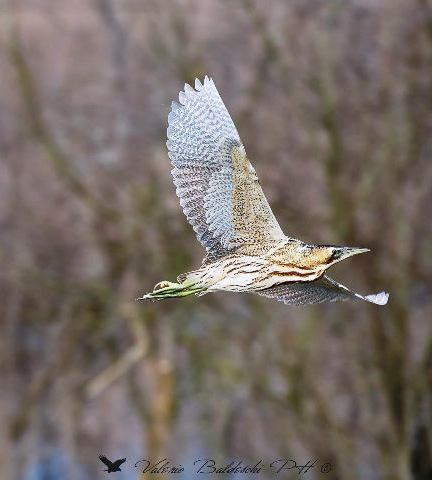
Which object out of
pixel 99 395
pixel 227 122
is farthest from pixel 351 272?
pixel 227 122

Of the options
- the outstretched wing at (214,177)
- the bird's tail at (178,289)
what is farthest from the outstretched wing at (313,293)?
the bird's tail at (178,289)

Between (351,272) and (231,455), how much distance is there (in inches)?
121

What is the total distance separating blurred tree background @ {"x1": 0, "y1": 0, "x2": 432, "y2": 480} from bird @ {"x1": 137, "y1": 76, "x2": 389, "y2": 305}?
694 centimetres

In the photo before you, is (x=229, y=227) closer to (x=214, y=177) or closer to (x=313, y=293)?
(x=214, y=177)

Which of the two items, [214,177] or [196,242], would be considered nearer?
[214,177]

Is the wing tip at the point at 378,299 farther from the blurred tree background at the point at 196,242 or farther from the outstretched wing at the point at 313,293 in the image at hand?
the blurred tree background at the point at 196,242

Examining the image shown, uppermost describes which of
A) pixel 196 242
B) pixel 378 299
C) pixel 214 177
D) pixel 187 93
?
pixel 196 242

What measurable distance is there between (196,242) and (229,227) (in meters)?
8.98

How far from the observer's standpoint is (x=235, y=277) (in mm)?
2287

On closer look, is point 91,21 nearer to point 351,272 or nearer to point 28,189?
point 28,189

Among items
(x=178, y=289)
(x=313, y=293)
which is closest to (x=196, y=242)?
(x=313, y=293)

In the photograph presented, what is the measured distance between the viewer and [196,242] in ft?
37.5

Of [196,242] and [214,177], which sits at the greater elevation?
[196,242]

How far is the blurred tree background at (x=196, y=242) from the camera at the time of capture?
430 inches
